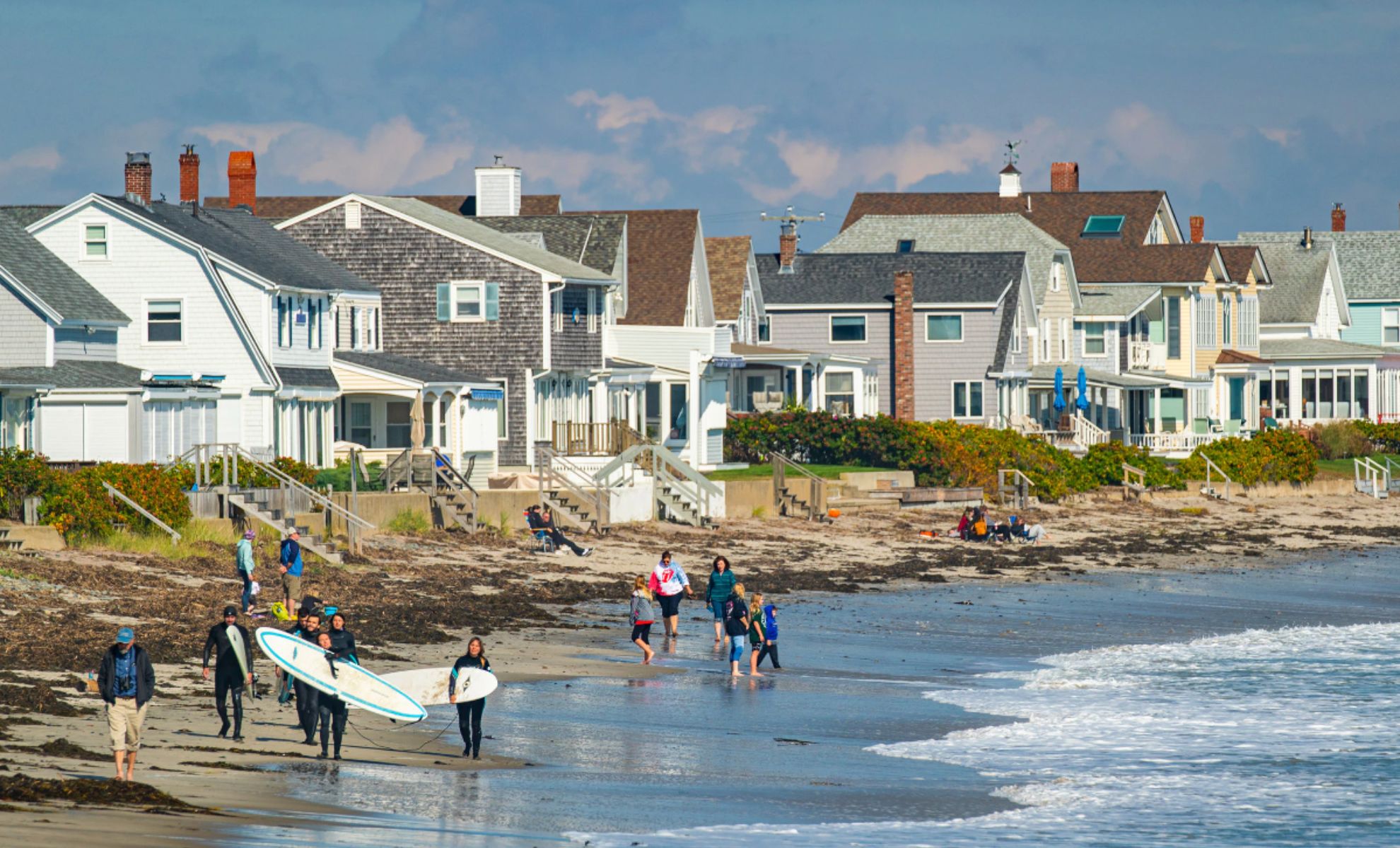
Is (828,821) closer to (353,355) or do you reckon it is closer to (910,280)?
(353,355)

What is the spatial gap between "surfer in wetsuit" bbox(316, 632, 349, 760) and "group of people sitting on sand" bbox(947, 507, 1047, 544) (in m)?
30.9

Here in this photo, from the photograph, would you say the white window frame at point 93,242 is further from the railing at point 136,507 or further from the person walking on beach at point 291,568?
the person walking on beach at point 291,568

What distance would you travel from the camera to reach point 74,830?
14.9 m

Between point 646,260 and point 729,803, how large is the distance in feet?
133

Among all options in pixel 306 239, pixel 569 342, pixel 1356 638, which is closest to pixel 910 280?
pixel 569 342

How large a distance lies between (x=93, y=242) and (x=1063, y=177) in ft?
185

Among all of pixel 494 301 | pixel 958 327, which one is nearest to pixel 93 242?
pixel 494 301

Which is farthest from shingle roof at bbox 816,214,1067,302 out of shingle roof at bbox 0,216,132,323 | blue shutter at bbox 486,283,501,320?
shingle roof at bbox 0,216,132,323

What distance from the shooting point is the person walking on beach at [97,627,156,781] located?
17.2 m

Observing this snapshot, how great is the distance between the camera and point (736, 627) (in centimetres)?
2720

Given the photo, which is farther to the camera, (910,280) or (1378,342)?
(1378,342)

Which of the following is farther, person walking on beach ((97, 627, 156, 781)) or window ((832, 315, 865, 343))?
window ((832, 315, 865, 343))

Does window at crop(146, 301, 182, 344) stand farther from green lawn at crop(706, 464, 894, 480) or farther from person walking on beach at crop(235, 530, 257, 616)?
person walking on beach at crop(235, 530, 257, 616)

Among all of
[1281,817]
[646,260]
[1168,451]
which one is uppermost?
[646,260]
